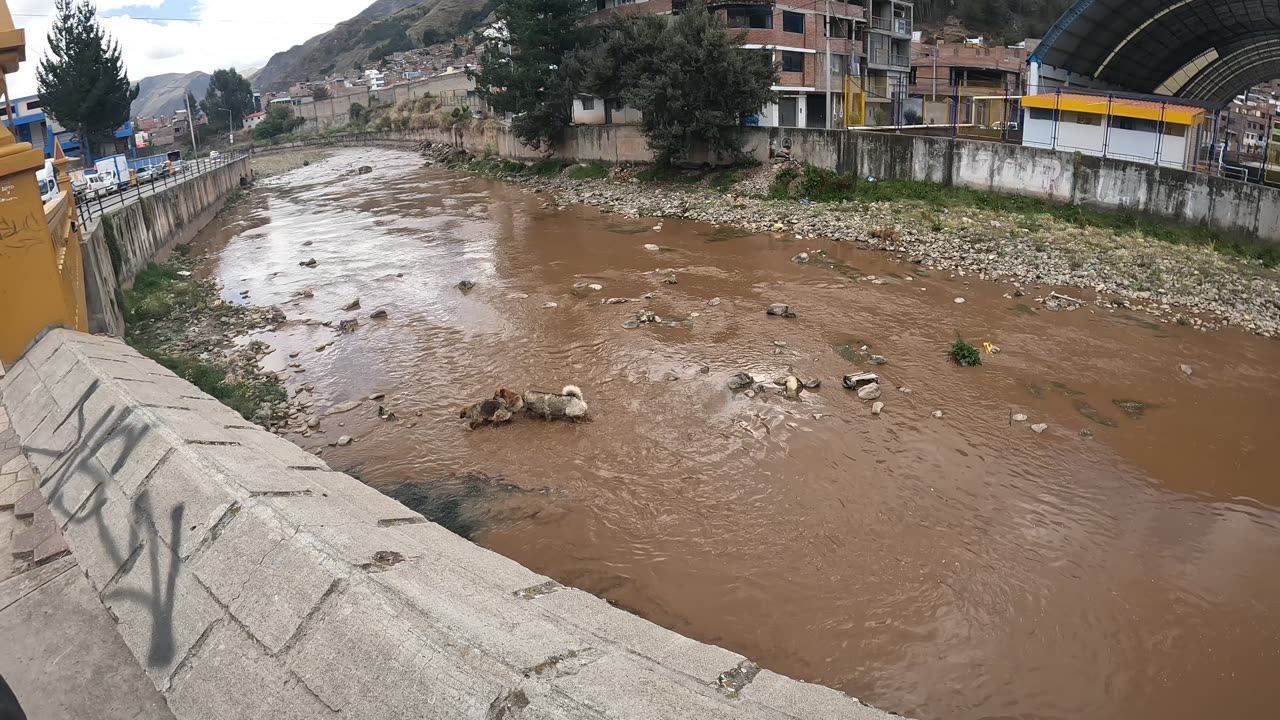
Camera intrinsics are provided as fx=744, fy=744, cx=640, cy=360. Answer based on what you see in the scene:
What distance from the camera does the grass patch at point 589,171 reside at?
34.7 m

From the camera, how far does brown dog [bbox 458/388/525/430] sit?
35.0 ft

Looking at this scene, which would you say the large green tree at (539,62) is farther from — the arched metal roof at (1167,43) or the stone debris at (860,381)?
the stone debris at (860,381)

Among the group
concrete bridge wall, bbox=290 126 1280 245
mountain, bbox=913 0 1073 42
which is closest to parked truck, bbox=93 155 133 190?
concrete bridge wall, bbox=290 126 1280 245

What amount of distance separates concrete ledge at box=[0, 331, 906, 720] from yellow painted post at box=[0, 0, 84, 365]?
295 centimetres

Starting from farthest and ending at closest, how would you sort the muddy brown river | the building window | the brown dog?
1. the building window
2. the brown dog
3. the muddy brown river

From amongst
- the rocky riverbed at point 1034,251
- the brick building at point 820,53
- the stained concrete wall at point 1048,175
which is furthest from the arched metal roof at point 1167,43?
the brick building at point 820,53

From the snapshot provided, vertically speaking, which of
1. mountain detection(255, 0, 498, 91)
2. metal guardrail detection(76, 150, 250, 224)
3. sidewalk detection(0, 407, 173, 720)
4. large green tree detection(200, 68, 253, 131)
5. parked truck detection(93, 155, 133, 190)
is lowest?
sidewalk detection(0, 407, 173, 720)

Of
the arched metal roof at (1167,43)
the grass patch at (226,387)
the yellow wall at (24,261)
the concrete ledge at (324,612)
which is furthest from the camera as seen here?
the arched metal roof at (1167,43)

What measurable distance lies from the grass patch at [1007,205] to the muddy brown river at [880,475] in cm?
500

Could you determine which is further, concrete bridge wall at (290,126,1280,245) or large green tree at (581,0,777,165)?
large green tree at (581,0,777,165)

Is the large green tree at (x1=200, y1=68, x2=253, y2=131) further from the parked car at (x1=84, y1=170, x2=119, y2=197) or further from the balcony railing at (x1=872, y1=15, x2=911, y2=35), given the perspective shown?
the balcony railing at (x1=872, y1=15, x2=911, y2=35)

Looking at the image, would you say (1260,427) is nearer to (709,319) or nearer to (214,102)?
(709,319)

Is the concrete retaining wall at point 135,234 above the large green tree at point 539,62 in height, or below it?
below

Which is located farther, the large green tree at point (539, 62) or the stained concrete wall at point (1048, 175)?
the large green tree at point (539, 62)
